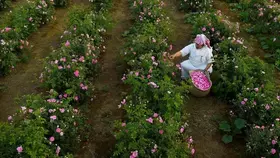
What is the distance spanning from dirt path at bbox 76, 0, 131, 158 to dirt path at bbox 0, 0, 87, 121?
1434 millimetres

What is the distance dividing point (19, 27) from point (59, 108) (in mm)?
4154

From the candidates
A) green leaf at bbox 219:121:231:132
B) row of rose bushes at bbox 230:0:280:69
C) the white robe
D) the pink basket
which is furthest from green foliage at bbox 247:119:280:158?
row of rose bushes at bbox 230:0:280:69

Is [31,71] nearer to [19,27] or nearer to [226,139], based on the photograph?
[19,27]

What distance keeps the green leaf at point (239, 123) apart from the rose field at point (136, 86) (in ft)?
0.07

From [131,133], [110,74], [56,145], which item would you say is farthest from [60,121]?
[110,74]

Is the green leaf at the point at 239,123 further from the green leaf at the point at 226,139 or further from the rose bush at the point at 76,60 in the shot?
the rose bush at the point at 76,60

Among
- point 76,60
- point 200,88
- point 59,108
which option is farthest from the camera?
point 76,60

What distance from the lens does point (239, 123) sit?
6.21 metres

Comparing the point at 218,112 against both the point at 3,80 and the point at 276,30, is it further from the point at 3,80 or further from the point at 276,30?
the point at 3,80

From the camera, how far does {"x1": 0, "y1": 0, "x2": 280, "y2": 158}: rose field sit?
5.41 meters

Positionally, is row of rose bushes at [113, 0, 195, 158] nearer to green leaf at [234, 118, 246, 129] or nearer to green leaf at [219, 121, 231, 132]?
green leaf at [219, 121, 231, 132]

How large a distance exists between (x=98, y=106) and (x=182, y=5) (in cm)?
533

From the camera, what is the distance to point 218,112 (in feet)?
22.4

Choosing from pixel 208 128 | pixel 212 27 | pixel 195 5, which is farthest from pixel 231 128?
pixel 195 5
